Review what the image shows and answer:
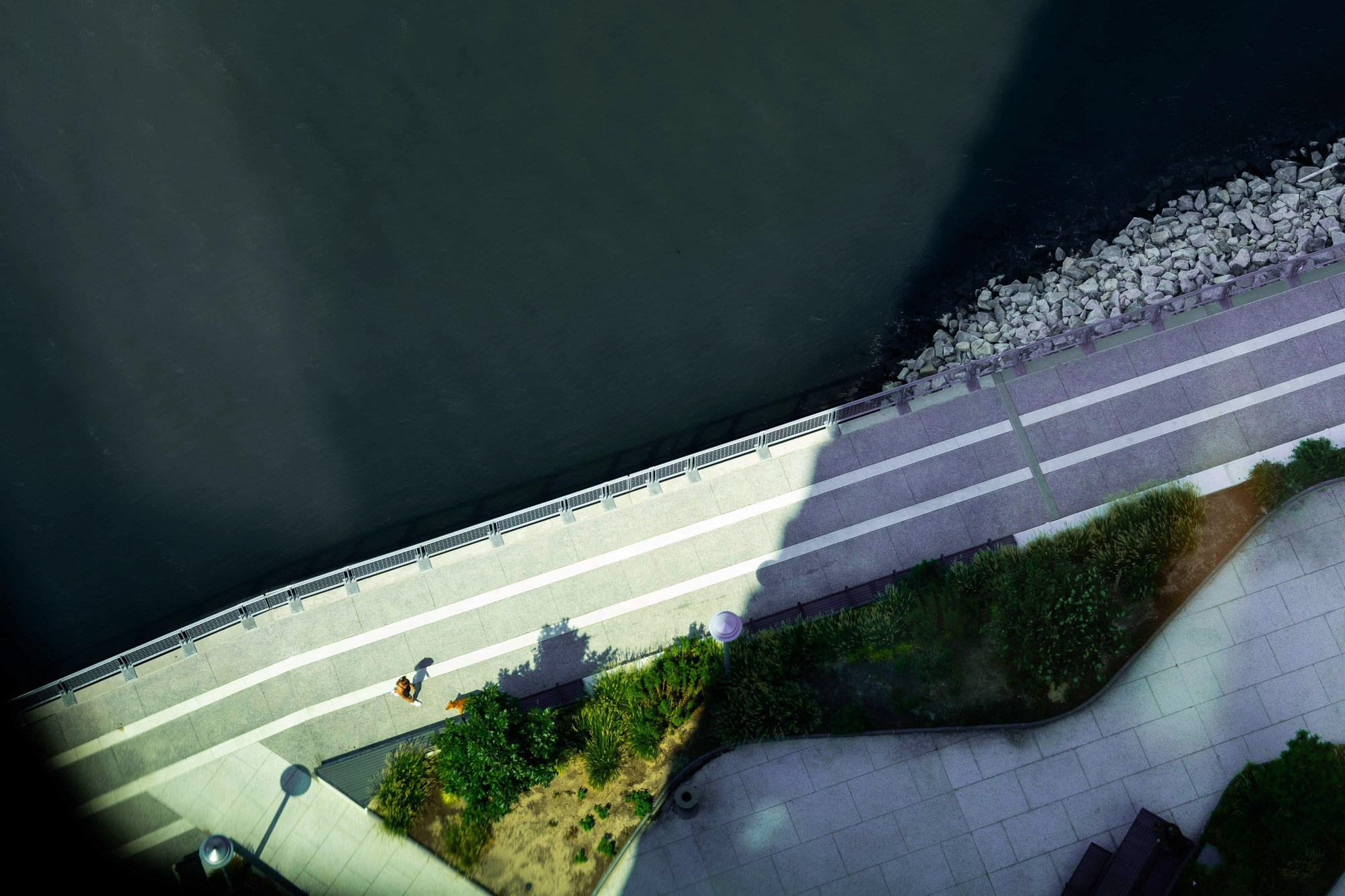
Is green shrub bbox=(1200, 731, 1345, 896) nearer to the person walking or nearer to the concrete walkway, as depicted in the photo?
the concrete walkway

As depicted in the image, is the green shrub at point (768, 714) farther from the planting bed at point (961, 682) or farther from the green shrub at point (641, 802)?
the green shrub at point (641, 802)

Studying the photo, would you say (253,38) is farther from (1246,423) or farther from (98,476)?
(1246,423)

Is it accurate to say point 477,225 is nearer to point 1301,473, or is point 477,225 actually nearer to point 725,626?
point 725,626

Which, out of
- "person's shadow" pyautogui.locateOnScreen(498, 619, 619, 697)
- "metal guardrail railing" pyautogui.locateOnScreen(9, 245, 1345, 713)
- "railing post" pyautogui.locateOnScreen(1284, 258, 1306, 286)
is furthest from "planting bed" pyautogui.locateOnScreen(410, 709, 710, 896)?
"railing post" pyautogui.locateOnScreen(1284, 258, 1306, 286)

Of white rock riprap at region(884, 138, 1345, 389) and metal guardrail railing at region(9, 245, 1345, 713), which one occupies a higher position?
white rock riprap at region(884, 138, 1345, 389)

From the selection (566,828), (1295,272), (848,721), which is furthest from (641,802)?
(1295,272)
